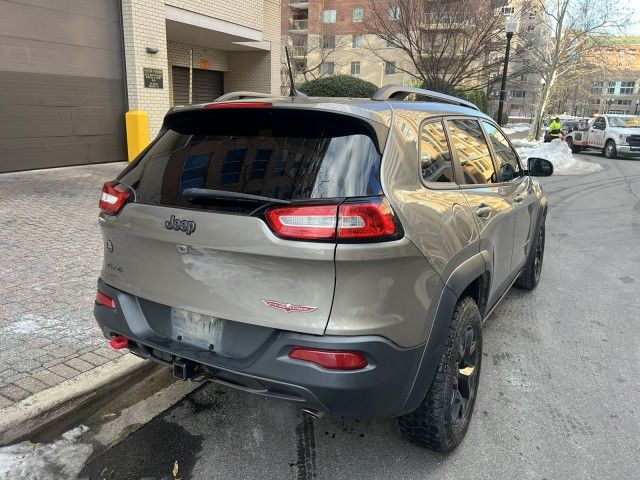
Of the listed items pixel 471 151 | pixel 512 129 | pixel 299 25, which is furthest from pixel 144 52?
pixel 299 25

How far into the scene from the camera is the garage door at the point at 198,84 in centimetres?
1612

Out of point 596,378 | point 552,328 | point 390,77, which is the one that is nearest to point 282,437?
point 596,378

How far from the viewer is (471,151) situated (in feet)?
11.0

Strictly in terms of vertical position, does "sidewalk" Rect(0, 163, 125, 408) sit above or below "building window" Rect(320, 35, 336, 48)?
below

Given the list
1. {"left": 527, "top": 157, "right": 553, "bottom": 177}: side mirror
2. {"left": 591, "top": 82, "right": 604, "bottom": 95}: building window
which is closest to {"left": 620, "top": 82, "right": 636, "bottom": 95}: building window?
{"left": 591, "top": 82, "right": 604, "bottom": 95}: building window

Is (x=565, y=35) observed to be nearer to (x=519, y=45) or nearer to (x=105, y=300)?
(x=519, y=45)

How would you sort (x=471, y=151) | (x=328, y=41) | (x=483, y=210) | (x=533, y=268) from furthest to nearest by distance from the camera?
(x=328, y=41), (x=533, y=268), (x=471, y=151), (x=483, y=210)

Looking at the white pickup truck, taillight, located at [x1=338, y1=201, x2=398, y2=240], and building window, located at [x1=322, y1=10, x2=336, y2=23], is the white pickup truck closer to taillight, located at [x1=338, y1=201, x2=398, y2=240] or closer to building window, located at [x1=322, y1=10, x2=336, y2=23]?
taillight, located at [x1=338, y1=201, x2=398, y2=240]

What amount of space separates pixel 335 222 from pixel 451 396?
1202 mm

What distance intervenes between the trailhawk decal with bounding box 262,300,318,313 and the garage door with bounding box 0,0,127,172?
31.5ft

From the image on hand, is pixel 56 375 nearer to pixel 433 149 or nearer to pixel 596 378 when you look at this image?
pixel 433 149

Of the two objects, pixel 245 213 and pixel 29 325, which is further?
pixel 29 325

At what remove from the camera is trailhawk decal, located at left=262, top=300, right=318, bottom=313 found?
6.97 ft

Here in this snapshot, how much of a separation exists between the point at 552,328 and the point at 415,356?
2736 millimetres
